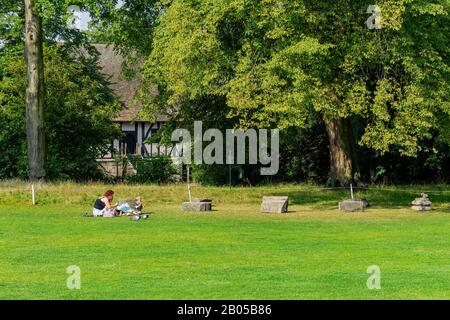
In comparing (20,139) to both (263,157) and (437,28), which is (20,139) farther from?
(437,28)

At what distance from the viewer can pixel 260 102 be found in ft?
117

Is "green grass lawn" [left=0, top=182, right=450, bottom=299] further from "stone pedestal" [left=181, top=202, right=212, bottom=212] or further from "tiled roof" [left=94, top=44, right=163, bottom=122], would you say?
"tiled roof" [left=94, top=44, right=163, bottom=122]

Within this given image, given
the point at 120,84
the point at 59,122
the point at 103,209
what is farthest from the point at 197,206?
the point at 120,84

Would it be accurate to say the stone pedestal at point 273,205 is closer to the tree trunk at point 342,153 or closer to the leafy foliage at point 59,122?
the tree trunk at point 342,153

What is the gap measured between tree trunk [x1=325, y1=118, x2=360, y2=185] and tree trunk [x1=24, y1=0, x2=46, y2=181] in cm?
1299

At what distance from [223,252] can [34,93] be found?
24706 mm

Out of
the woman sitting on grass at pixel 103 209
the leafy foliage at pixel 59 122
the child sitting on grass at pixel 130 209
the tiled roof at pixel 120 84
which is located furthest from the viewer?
the tiled roof at pixel 120 84

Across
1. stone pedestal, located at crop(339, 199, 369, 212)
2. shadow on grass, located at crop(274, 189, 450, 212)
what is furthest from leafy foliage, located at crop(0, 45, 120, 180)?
stone pedestal, located at crop(339, 199, 369, 212)

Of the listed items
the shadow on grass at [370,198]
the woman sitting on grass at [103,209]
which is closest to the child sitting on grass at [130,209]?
the woman sitting on grass at [103,209]

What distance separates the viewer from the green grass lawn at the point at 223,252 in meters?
17.1

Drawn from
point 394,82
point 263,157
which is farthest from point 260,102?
point 263,157

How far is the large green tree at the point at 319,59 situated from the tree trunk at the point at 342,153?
5504 mm

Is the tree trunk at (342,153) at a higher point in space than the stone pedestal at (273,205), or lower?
higher

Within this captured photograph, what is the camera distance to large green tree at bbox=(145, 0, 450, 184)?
35.4 meters
